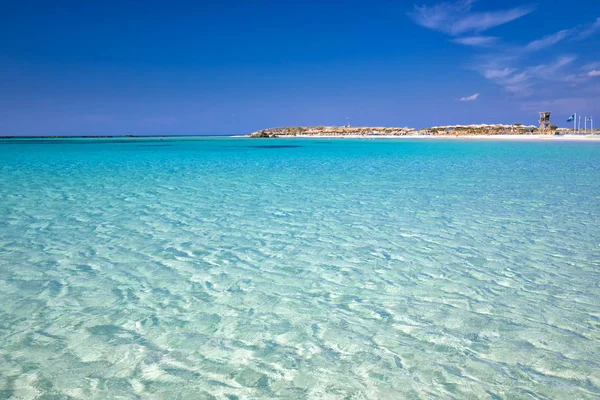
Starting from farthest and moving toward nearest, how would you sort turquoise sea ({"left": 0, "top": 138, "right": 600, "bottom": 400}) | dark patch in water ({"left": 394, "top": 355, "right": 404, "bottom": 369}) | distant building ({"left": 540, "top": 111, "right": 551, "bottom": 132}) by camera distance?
distant building ({"left": 540, "top": 111, "right": 551, "bottom": 132})
dark patch in water ({"left": 394, "top": 355, "right": 404, "bottom": 369})
turquoise sea ({"left": 0, "top": 138, "right": 600, "bottom": 400})

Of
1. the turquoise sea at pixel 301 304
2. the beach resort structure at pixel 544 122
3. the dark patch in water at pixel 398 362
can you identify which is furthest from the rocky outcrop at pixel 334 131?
the dark patch in water at pixel 398 362

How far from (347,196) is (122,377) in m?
8.72

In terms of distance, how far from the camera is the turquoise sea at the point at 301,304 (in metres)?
2.92

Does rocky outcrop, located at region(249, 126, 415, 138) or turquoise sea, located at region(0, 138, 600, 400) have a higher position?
rocky outcrop, located at region(249, 126, 415, 138)

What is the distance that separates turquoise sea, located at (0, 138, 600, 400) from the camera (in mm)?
2920

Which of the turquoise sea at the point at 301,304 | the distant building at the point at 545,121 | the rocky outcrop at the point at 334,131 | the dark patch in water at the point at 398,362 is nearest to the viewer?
the turquoise sea at the point at 301,304

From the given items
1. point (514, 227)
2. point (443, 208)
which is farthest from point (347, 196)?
point (514, 227)

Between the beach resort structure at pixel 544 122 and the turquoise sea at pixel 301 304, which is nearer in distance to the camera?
the turquoise sea at pixel 301 304

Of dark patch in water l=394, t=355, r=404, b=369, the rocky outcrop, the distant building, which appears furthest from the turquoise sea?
the rocky outcrop

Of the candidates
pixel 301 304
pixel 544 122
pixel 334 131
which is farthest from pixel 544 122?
pixel 301 304

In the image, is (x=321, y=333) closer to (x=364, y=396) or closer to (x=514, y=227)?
(x=364, y=396)

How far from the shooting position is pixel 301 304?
4.20 metres

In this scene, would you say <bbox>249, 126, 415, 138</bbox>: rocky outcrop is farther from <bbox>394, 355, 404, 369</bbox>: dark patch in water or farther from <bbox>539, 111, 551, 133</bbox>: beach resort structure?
<bbox>394, 355, 404, 369</bbox>: dark patch in water

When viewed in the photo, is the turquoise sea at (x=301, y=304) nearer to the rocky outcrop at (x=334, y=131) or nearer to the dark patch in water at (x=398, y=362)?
the dark patch in water at (x=398, y=362)
